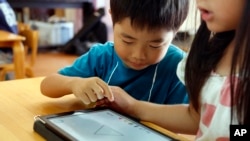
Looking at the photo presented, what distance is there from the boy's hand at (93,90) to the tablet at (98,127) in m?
0.05

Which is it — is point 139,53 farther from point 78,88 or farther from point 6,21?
point 6,21

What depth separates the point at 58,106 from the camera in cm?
77

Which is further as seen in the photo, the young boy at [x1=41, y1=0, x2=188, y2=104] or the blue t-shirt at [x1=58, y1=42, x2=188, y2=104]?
the blue t-shirt at [x1=58, y1=42, x2=188, y2=104]

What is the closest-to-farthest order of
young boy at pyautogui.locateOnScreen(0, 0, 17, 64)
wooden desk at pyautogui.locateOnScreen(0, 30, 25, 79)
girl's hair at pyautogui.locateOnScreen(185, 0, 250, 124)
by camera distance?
girl's hair at pyautogui.locateOnScreen(185, 0, 250, 124) < wooden desk at pyautogui.locateOnScreen(0, 30, 25, 79) < young boy at pyautogui.locateOnScreen(0, 0, 17, 64)

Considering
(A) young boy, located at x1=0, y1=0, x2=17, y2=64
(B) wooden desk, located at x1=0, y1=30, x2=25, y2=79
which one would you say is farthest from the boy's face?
(A) young boy, located at x1=0, y1=0, x2=17, y2=64

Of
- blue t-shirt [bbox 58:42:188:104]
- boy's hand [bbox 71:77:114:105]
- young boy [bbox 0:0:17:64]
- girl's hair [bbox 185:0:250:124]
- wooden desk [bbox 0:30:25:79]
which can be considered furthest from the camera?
young boy [bbox 0:0:17:64]

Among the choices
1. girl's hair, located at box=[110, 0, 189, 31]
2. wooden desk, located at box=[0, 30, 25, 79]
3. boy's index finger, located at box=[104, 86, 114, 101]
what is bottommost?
wooden desk, located at box=[0, 30, 25, 79]

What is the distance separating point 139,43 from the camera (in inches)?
31.0

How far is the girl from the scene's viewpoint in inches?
22.3

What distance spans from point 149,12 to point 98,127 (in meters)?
0.31

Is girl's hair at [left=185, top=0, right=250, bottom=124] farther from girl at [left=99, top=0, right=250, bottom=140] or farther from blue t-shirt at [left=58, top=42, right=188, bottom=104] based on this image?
blue t-shirt at [left=58, top=42, right=188, bottom=104]

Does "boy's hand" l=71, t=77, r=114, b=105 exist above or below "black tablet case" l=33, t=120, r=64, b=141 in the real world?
above

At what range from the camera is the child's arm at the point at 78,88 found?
712 millimetres

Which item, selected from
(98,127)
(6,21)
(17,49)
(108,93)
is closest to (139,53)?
(108,93)
